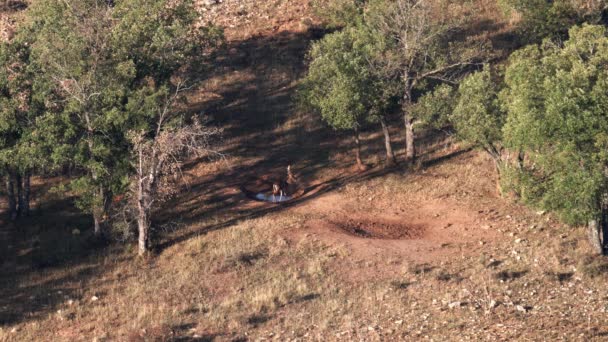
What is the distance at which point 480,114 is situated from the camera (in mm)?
35469

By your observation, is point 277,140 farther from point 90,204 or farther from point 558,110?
point 558,110

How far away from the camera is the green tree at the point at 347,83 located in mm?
40250

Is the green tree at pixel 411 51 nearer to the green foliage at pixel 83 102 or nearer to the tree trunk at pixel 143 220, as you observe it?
the green foliage at pixel 83 102

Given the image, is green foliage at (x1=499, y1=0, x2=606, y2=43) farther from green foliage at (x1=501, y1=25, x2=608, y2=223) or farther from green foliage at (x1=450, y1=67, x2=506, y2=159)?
green foliage at (x1=501, y1=25, x2=608, y2=223)

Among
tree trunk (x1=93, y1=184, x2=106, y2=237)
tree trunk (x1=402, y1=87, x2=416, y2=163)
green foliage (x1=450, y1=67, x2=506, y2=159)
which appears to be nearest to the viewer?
tree trunk (x1=93, y1=184, x2=106, y2=237)

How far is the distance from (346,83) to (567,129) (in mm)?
14488

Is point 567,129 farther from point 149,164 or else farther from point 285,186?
point 149,164

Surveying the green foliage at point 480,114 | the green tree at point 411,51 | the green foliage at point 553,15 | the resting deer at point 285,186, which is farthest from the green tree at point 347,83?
the green foliage at point 553,15

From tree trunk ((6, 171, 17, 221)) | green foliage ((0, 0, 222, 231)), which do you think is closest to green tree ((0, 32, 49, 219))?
green foliage ((0, 0, 222, 231))

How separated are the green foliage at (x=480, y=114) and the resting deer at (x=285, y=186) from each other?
389 inches

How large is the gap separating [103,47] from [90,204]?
7.84 m

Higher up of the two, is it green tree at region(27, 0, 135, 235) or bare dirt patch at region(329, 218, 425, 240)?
green tree at region(27, 0, 135, 235)

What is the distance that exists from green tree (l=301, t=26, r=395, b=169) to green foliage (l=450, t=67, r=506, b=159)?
5.21m

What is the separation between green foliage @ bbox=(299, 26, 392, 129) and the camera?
1585 inches
